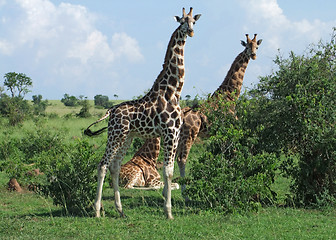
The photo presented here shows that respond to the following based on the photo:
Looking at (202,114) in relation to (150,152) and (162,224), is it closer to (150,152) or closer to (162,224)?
(150,152)

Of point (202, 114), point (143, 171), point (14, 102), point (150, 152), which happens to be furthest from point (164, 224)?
point (14, 102)

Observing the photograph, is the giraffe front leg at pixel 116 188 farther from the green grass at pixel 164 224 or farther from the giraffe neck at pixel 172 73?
the giraffe neck at pixel 172 73

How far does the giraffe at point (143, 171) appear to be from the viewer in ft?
37.5

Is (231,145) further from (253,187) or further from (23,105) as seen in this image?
(23,105)

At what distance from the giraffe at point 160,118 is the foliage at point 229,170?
2.55 ft

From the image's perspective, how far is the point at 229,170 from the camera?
8.92 m

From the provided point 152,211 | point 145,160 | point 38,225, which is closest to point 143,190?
point 145,160

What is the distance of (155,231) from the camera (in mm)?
7340

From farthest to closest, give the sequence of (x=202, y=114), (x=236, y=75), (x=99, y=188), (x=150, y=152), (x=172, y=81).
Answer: (x=150, y=152) → (x=236, y=75) → (x=202, y=114) → (x=172, y=81) → (x=99, y=188)

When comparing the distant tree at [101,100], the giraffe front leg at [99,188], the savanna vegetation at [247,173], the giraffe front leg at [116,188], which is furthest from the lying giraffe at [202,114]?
the distant tree at [101,100]

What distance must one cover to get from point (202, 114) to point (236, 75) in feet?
4.23

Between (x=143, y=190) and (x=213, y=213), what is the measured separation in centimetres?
320

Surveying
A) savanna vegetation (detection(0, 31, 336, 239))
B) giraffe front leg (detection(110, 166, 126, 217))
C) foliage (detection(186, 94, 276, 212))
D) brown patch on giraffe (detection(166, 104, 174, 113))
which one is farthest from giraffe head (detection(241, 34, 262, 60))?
giraffe front leg (detection(110, 166, 126, 217))

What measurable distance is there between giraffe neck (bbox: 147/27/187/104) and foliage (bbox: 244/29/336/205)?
5.70 feet
